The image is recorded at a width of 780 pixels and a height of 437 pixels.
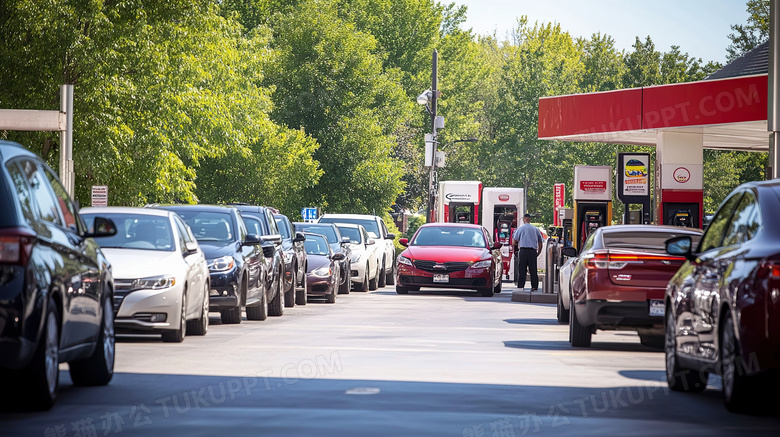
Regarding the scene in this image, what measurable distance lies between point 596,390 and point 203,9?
24336mm

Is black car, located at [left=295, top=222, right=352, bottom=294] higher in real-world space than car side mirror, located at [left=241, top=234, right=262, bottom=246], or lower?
lower

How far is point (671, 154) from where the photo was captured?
30.3 metres

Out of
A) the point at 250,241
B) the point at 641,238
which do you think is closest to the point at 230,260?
the point at 250,241

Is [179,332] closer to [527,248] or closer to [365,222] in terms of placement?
[527,248]

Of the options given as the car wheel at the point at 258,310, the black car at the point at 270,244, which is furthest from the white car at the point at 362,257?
the car wheel at the point at 258,310

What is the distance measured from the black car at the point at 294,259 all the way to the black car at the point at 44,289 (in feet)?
46.0

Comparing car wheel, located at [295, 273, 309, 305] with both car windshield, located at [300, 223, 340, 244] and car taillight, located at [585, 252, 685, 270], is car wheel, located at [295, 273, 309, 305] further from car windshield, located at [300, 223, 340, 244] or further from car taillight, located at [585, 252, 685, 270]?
car taillight, located at [585, 252, 685, 270]

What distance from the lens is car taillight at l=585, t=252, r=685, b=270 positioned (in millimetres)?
15477

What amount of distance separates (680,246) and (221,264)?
9.18 meters

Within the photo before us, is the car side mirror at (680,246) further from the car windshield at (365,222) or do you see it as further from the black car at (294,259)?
the car windshield at (365,222)

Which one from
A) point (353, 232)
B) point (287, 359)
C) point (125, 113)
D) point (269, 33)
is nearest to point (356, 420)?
point (287, 359)

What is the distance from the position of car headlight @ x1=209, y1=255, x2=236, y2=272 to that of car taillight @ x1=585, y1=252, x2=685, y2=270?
17.9 feet

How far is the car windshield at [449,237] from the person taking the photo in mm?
33719

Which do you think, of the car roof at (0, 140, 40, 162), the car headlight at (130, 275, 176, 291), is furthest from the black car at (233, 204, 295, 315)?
the car roof at (0, 140, 40, 162)
